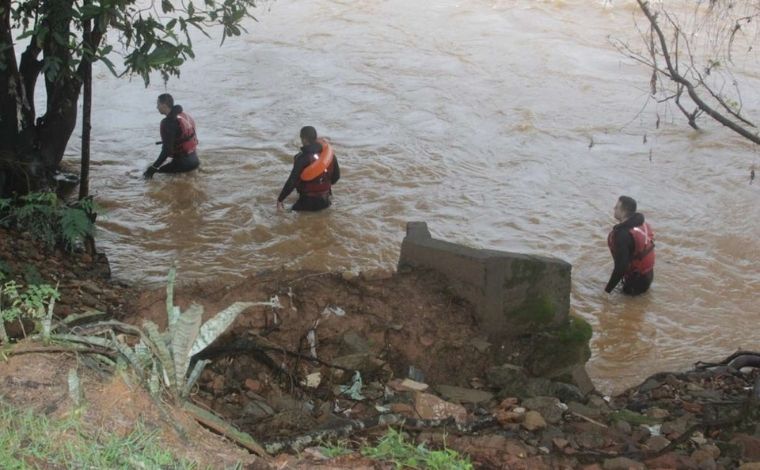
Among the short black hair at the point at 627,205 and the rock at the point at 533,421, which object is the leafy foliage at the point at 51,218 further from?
the short black hair at the point at 627,205

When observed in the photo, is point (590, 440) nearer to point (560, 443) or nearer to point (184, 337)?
point (560, 443)

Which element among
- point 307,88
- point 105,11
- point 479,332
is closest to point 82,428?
point 479,332

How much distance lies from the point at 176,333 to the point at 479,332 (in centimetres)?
318

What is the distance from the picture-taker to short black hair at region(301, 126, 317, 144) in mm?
11320

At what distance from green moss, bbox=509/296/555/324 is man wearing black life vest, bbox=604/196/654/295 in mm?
3173

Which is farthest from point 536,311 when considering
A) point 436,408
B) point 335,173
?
point 335,173

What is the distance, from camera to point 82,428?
3.58 meters

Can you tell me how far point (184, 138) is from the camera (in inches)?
496

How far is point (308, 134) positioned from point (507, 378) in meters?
5.91

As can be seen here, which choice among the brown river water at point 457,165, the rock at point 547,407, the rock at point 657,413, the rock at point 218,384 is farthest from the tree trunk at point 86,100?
the rock at point 657,413

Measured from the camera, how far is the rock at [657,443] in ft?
16.6

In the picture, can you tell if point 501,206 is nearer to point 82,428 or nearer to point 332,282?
point 332,282

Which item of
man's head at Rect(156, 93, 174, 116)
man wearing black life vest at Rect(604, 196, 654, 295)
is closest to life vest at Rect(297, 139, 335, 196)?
man's head at Rect(156, 93, 174, 116)

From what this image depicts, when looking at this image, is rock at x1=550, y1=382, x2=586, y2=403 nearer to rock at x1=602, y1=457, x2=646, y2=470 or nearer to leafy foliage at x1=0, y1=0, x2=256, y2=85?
rock at x1=602, y1=457, x2=646, y2=470
